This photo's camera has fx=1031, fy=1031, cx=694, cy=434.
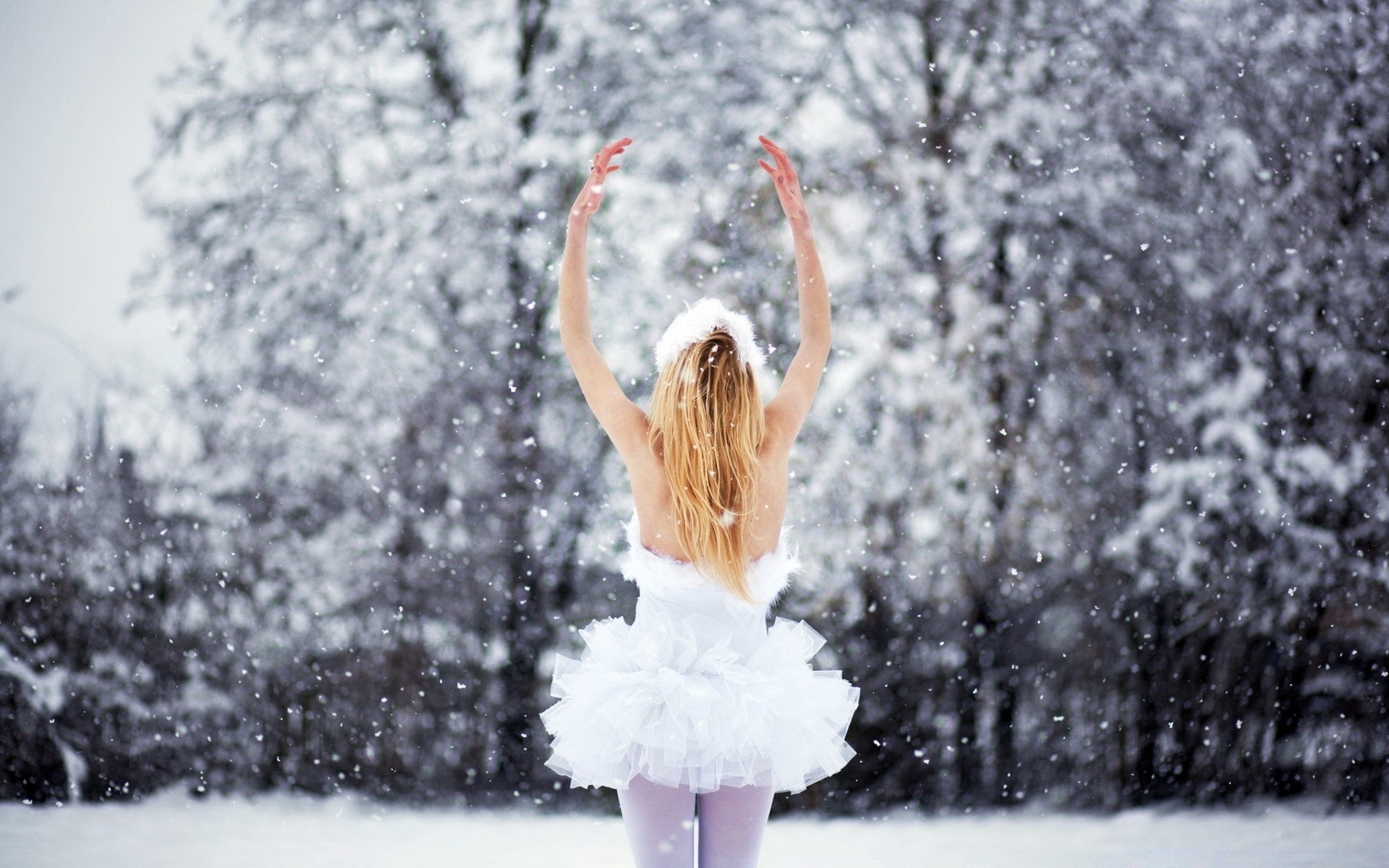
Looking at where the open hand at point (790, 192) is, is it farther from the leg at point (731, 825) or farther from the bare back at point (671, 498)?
the leg at point (731, 825)

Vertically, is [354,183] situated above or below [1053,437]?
above

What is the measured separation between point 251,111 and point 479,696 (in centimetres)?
189

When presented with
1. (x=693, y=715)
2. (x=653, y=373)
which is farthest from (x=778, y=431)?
(x=653, y=373)

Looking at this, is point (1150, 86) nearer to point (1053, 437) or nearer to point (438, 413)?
point (1053, 437)

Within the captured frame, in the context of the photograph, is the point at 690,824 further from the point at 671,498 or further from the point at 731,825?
the point at 671,498

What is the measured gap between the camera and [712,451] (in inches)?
49.9

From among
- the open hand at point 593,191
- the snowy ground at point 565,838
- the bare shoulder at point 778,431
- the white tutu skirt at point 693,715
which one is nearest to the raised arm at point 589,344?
the open hand at point 593,191

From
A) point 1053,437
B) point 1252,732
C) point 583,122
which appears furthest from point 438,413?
point 1252,732

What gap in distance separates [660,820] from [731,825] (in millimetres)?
93

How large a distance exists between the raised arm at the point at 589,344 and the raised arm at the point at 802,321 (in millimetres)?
188

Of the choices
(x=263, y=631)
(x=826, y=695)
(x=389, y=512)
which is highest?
(x=389, y=512)

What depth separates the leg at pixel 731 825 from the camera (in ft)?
4.26

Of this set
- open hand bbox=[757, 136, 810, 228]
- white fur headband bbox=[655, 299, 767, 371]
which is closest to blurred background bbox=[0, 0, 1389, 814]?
open hand bbox=[757, 136, 810, 228]

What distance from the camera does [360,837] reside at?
274 centimetres
